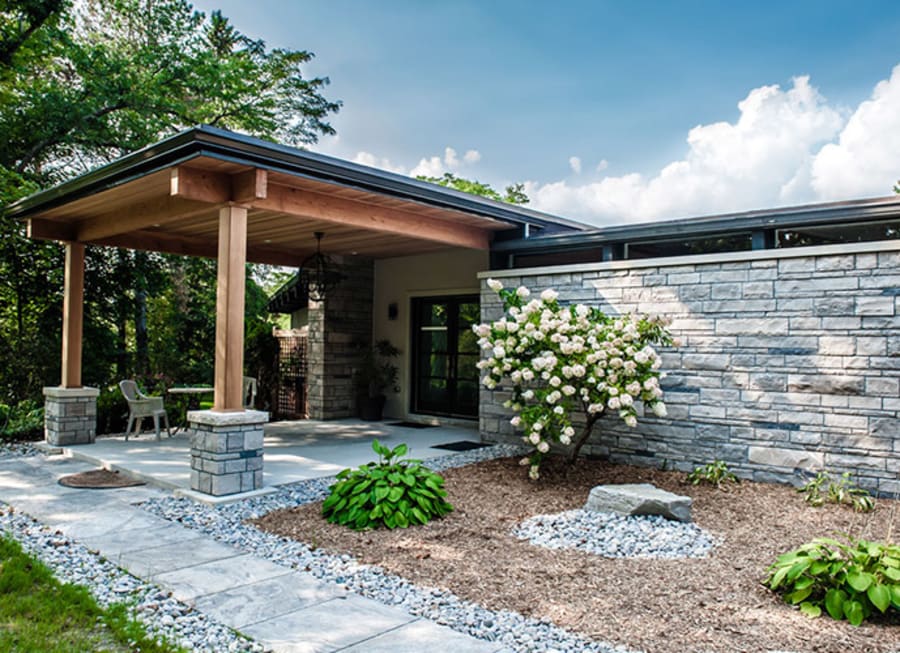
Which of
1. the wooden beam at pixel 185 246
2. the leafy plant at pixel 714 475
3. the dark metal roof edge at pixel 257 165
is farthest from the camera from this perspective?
the wooden beam at pixel 185 246

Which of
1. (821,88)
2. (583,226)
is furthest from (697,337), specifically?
(821,88)

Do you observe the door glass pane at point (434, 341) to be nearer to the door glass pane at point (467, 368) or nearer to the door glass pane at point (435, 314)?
the door glass pane at point (435, 314)

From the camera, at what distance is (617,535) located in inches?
162

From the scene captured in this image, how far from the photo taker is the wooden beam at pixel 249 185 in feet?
16.0

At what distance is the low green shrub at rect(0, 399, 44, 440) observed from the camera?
7602 millimetres

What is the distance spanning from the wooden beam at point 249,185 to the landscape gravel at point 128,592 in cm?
273

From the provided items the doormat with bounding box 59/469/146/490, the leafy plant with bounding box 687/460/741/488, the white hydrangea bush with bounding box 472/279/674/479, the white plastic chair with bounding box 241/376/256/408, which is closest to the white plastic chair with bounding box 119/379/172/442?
the white plastic chair with bounding box 241/376/256/408

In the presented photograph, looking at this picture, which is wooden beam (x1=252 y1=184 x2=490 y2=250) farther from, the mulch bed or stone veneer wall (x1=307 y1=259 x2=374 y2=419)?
stone veneer wall (x1=307 y1=259 x2=374 y2=419)

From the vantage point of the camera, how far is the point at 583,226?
29.3ft

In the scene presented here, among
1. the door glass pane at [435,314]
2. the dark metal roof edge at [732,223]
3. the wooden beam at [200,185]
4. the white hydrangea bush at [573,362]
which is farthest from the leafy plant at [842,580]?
the door glass pane at [435,314]

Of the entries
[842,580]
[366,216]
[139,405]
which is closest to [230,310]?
[366,216]

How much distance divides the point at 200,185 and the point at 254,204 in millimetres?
430

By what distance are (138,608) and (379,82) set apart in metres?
12.6

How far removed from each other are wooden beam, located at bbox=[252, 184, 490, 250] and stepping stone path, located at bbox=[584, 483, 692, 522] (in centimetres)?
333
